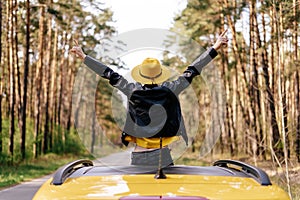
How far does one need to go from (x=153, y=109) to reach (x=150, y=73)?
13.2 inches

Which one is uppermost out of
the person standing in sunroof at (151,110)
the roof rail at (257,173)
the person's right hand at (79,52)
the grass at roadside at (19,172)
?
the person's right hand at (79,52)

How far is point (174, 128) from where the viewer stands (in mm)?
4172

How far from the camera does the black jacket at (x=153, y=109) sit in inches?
162

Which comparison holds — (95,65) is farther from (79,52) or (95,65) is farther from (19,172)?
(19,172)

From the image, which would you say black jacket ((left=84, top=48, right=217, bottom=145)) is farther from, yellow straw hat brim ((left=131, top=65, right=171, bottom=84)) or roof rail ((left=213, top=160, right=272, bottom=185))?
roof rail ((left=213, top=160, right=272, bottom=185))

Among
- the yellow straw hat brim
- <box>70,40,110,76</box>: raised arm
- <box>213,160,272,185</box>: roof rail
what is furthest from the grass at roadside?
<box>213,160,272,185</box>: roof rail

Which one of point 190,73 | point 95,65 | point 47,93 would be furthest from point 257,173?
point 47,93

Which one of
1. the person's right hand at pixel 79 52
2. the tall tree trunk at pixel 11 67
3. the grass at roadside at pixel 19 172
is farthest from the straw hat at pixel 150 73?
the tall tree trunk at pixel 11 67

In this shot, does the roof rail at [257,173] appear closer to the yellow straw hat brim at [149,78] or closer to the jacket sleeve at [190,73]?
the jacket sleeve at [190,73]

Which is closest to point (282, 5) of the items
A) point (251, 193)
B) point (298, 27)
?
point (298, 27)

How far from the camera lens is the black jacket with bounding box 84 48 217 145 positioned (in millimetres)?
4121

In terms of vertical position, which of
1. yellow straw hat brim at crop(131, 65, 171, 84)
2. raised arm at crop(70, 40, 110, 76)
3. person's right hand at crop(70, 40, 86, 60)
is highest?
→ person's right hand at crop(70, 40, 86, 60)

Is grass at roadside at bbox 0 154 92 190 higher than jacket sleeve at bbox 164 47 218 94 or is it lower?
lower

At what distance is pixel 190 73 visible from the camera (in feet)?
14.3
